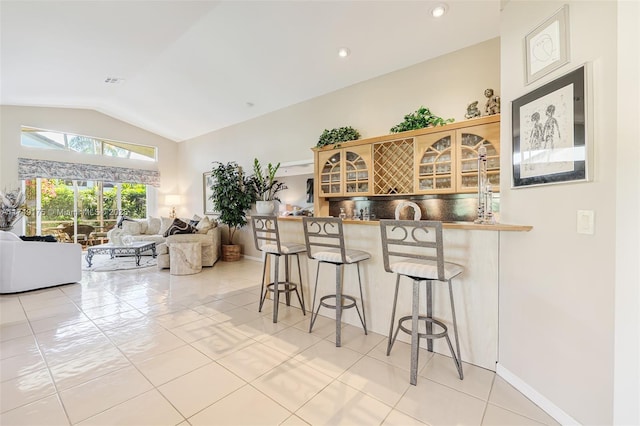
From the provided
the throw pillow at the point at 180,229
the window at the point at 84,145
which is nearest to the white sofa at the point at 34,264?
the throw pillow at the point at 180,229

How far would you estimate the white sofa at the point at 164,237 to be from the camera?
5047 millimetres

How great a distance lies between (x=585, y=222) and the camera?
4.53 feet

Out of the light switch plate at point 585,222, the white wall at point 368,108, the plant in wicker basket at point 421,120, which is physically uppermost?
the white wall at point 368,108

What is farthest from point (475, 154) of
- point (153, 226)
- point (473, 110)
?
point (153, 226)

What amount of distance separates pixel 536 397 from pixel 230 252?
18.0ft

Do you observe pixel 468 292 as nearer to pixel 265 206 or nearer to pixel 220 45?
pixel 265 206

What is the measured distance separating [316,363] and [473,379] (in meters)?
1.09

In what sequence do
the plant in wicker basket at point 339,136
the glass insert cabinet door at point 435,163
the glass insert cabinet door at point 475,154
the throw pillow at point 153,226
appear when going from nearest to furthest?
1. the glass insert cabinet door at point 475,154
2. the glass insert cabinet door at point 435,163
3. the plant in wicker basket at point 339,136
4. the throw pillow at point 153,226

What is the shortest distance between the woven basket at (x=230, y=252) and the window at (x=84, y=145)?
4051mm

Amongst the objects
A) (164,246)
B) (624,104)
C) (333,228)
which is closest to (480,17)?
(624,104)

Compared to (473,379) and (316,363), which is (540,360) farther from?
A: (316,363)

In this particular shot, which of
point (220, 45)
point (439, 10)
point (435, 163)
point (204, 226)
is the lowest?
point (204, 226)

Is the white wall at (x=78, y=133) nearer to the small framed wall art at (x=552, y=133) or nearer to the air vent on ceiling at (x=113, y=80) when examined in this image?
A: the air vent on ceiling at (x=113, y=80)

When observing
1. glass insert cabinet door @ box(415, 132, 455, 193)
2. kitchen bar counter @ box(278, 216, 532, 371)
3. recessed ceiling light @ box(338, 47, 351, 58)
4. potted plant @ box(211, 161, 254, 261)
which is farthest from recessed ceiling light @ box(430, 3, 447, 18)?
potted plant @ box(211, 161, 254, 261)
